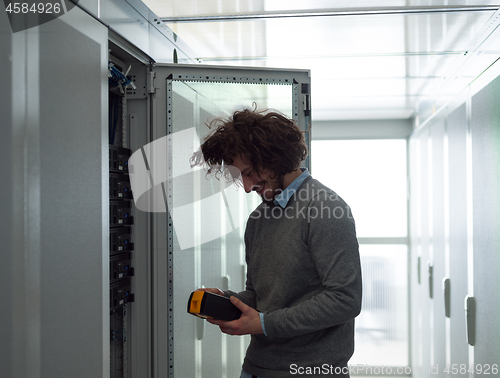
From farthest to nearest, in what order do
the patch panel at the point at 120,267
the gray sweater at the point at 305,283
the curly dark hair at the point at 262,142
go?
the patch panel at the point at 120,267 → the curly dark hair at the point at 262,142 → the gray sweater at the point at 305,283

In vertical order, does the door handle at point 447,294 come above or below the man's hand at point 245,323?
below

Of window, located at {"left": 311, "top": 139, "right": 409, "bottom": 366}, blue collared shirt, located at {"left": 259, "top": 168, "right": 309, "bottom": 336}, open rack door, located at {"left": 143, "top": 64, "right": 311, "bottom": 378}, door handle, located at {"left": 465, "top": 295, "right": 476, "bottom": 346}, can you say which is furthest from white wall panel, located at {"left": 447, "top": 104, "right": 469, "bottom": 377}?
window, located at {"left": 311, "top": 139, "right": 409, "bottom": 366}

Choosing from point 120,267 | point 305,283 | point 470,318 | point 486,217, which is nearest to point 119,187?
point 120,267

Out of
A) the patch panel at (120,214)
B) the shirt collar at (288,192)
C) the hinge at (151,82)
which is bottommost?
the patch panel at (120,214)

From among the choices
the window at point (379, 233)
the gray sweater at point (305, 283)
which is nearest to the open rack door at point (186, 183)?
the gray sweater at point (305, 283)

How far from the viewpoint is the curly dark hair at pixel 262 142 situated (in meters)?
1.17

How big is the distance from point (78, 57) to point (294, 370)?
1.05 m

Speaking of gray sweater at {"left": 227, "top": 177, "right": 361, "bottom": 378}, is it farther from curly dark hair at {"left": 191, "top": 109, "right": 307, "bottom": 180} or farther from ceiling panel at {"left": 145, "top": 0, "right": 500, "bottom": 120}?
ceiling panel at {"left": 145, "top": 0, "right": 500, "bottom": 120}

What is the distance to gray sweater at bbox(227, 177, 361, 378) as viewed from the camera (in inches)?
40.9

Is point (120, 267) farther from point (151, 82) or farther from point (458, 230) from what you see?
point (458, 230)

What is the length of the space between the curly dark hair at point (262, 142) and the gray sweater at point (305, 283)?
89 millimetres

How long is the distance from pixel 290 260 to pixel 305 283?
7 cm

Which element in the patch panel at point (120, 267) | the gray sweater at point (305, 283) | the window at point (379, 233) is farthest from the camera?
the window at point (379, 233)

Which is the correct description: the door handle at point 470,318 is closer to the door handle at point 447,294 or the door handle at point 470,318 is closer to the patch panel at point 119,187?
the door handle at point 447,294
